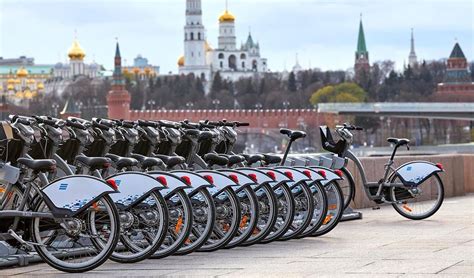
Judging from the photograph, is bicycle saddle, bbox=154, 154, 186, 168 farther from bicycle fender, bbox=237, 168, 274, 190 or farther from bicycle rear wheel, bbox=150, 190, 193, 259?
bicycle rear wheel, bbox=150, 190, 193, 259

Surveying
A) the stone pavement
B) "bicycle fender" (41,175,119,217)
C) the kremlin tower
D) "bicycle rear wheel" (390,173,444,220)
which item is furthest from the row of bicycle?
the kremlin tower

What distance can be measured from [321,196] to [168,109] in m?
137

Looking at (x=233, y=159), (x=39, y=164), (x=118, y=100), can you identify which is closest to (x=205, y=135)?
(x=233, y=159)

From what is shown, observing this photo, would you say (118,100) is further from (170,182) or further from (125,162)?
(170,182)

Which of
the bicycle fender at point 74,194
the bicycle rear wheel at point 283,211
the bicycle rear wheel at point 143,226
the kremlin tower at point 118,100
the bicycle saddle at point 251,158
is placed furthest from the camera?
the kremlin tower at point 118,100

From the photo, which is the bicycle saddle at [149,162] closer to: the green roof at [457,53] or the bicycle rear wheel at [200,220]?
the bicycle rear wheel at [200,220]

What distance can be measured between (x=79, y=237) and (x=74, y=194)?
0.28 metres

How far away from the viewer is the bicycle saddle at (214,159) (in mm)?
12352

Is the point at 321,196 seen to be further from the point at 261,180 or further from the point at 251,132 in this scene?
the point at 251,132

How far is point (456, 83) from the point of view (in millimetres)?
161500

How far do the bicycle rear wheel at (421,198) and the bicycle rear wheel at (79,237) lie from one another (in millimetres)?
5317

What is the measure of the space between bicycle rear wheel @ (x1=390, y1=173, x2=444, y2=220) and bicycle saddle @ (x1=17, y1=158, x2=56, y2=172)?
17.5 ft

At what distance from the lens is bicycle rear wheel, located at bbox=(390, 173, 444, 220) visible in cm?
1489

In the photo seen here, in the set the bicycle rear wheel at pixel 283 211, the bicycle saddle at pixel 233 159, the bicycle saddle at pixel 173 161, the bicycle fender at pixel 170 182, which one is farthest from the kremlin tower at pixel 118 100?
the bicycle fender at pixel 170 182
